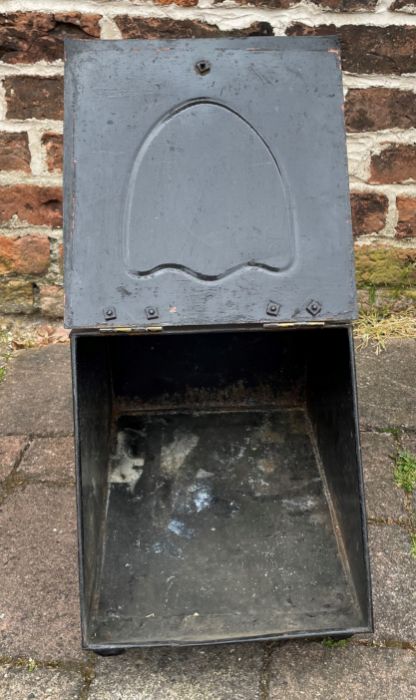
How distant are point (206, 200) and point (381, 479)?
93 centimetres

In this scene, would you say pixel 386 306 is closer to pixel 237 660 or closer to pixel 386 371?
pixel 386 371

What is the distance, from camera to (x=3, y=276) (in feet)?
8.66

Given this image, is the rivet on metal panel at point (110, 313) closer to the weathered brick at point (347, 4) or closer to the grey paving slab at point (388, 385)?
the grey paving slab at point (388, 385)

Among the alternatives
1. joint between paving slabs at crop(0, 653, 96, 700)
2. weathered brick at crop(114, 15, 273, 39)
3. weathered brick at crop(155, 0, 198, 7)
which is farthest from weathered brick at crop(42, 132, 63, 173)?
joint between paving slabs at crop(0, 653, 96, 700)

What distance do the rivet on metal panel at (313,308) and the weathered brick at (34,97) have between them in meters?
1.26

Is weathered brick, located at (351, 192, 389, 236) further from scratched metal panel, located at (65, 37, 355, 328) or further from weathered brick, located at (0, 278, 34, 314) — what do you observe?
Answer: weathered brick, located at (0, 278, 34, 314)

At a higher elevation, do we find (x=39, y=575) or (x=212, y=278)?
(x=212, y=278)

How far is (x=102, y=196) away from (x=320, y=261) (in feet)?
1.62

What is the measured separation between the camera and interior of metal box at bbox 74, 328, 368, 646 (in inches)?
63.7

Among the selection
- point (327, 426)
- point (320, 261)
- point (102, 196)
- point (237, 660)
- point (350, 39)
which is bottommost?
point (237, 660)

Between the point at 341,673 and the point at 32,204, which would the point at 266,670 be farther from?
the point at 32,204

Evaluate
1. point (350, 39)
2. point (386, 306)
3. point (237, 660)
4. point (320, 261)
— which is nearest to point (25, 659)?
point (237, 660)

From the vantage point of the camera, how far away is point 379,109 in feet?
8.02

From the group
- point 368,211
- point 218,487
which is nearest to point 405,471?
point 218,487
